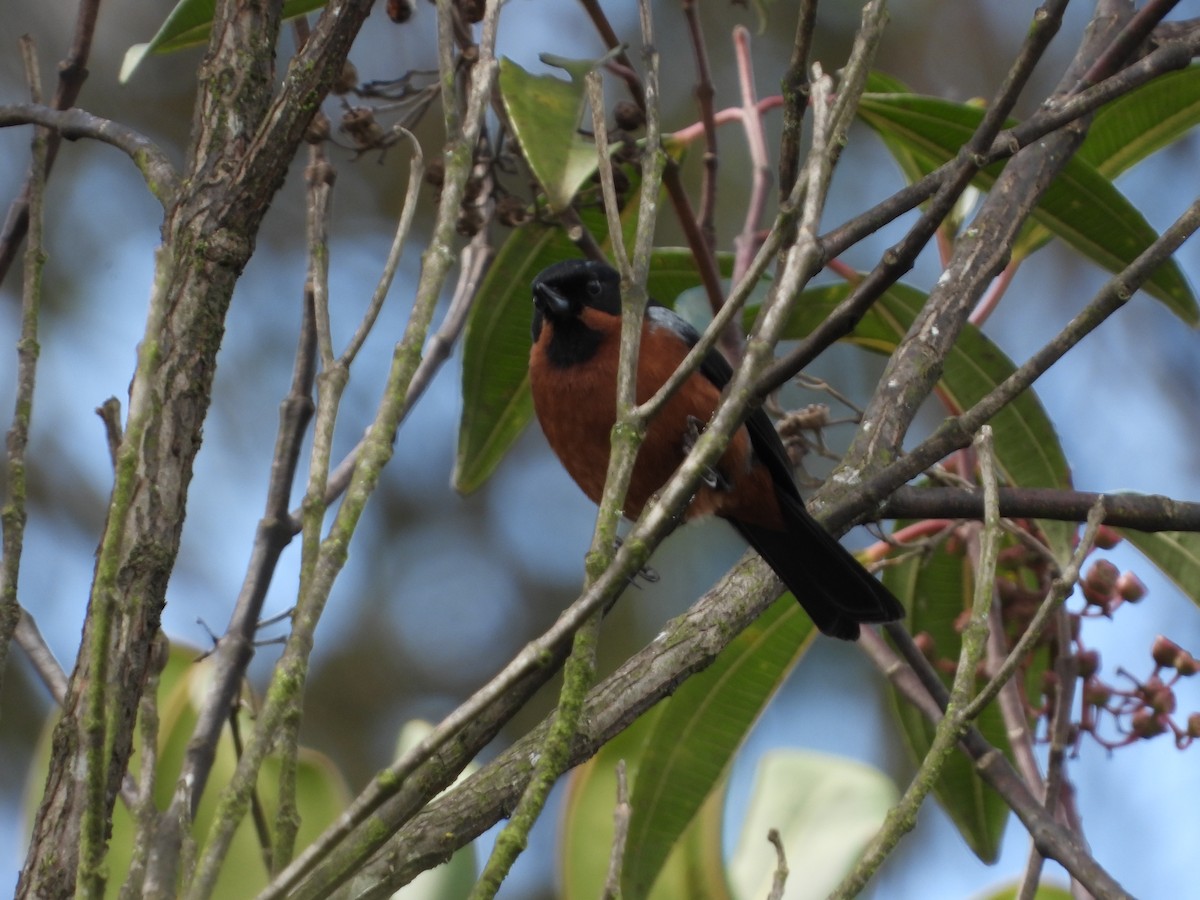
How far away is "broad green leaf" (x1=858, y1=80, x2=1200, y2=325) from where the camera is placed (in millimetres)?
3084

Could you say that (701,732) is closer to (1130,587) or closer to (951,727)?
(1130,587)

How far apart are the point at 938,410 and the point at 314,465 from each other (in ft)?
22.1

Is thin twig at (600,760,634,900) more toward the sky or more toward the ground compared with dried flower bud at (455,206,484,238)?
more toward the ground

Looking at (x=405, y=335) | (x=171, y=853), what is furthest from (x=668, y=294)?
(x=171, y=853)

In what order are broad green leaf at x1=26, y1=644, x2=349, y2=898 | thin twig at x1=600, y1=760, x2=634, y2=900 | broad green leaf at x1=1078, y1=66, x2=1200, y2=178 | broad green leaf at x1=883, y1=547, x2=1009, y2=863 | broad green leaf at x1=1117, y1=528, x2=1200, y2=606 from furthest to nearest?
broad green leaf at x1=883, y1=547, x2=1009, y2=863 → broad green leaf at x1=1078, y1=66, x2=1200, y2=178 → broad green leaf at x1=1117, y1=528, x2=1200, y2=606 → broad green leaf at x1=26, y1=644, x2=349, y2=898 → thin twig at x1=600, y1=760, x2=634, y2=900

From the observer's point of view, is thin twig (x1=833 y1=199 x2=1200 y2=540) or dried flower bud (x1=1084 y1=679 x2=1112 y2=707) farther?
dried flower bud (x1=1084 y1=679 x2=1112 y2=707)

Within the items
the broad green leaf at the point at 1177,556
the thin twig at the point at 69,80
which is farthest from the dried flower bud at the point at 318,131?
the broad green leaf at the point at 1177,556

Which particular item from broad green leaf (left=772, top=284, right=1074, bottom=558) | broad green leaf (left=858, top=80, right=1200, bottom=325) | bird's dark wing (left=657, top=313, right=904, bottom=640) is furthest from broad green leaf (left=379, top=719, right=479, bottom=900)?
broad green leaf (left=858, top=80, right=1200, bottom=325)

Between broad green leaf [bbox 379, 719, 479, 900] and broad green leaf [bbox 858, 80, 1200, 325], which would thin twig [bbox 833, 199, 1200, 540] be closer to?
broad green leaf [bbox 858, 80, 1200, 325]

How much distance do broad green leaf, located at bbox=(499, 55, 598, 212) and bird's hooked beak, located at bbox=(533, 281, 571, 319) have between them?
38.3 inches

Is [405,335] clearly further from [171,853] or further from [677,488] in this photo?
[171,853]

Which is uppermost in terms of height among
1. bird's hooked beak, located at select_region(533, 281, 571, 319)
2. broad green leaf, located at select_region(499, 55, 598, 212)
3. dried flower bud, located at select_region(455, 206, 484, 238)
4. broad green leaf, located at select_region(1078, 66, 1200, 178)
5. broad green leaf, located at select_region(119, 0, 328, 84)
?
broad green leaf, located at select_region(119, 0, 328, 84)

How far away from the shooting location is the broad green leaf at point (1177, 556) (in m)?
3.14

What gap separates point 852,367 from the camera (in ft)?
26.2
